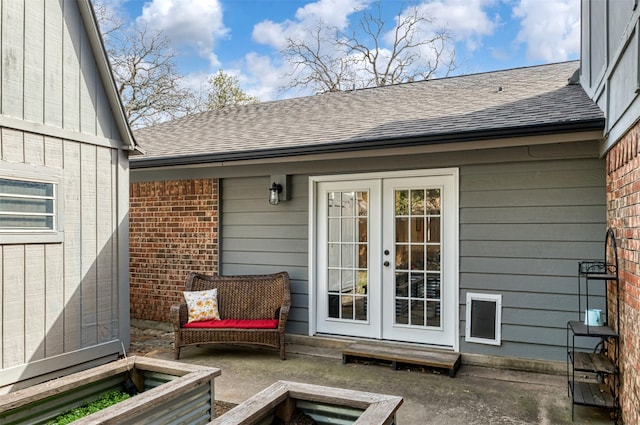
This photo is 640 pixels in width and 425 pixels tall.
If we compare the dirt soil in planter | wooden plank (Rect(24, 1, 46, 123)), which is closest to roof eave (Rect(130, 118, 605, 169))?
wooden plank (Rect(24, 1, 46, 123))

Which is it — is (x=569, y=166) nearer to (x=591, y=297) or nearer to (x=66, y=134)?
(x=591, y=297)

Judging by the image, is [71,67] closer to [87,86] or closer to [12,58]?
[87,86]

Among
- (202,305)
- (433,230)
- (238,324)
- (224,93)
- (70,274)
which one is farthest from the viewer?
(224,93)

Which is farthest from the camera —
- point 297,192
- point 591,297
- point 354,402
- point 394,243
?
point 297,192

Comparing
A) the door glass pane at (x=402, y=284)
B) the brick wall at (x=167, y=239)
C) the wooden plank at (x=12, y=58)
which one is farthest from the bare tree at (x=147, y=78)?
the door glass pane at (x=402, y=284)

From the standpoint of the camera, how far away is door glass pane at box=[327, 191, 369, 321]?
5.31 meters

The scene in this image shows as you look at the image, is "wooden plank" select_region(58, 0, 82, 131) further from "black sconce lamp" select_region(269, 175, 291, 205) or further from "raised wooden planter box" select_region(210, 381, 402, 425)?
"raised wooden planter box" select_region(210, 381, 402, 425)

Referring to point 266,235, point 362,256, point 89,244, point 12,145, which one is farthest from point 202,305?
point 12,145

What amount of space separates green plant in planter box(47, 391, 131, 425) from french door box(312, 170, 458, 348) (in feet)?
9.02

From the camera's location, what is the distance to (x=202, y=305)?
527 centimetres

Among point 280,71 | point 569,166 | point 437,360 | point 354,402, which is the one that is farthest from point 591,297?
point 280,71

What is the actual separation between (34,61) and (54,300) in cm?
215

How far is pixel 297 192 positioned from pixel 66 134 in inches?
98.7

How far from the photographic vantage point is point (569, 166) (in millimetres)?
4344
